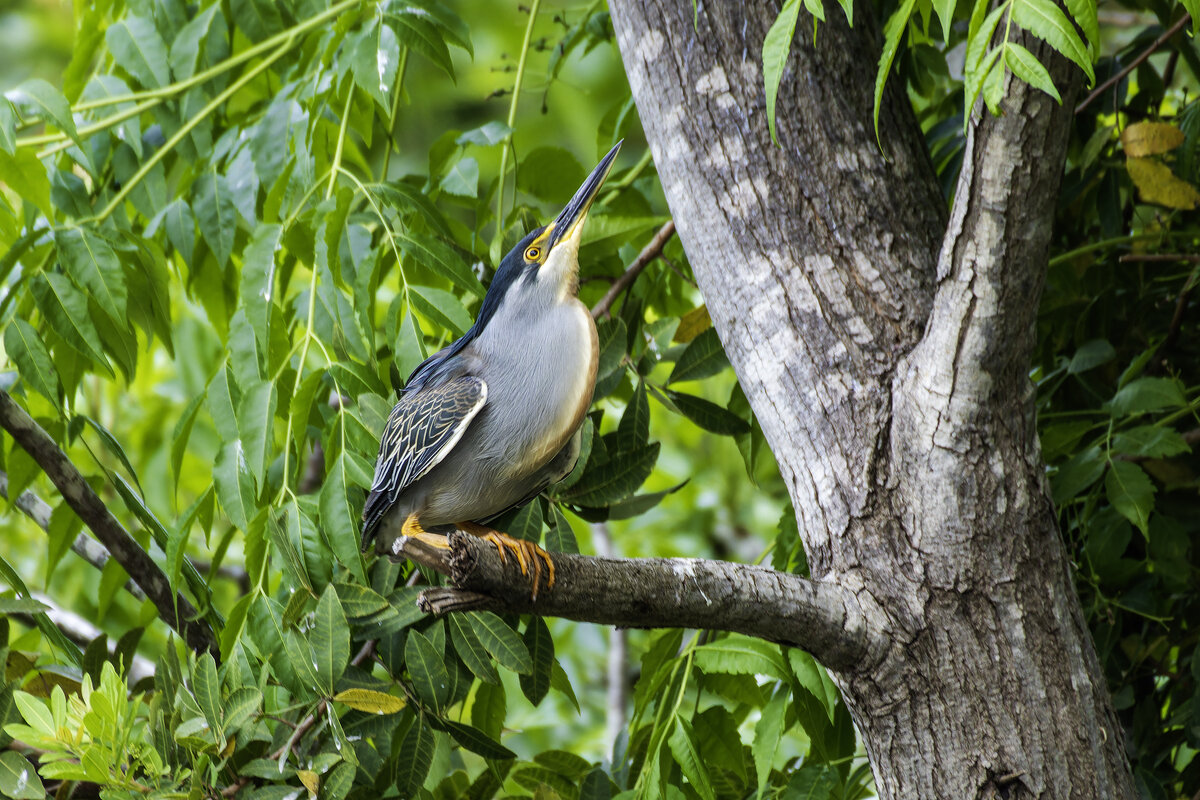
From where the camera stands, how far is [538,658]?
225 cm

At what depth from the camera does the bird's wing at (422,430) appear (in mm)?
1926

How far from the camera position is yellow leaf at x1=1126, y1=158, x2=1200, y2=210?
2275 millimetres

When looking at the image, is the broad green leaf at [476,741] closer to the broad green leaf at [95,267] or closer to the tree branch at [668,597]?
the tree branch at [668,597]

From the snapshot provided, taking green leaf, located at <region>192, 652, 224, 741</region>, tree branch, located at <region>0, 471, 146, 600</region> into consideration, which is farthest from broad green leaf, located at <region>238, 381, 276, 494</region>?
tree branch, located at <region>0, 471, 146, 600</region>

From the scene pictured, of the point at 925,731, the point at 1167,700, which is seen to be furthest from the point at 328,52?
the point at 1167,700

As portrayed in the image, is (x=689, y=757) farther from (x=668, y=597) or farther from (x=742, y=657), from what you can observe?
(x=668, y=597)

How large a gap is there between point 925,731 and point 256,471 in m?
1.40

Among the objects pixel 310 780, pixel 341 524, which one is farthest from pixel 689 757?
pixel 341 524

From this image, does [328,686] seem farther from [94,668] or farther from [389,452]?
[94,668]

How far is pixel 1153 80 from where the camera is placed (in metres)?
2.56

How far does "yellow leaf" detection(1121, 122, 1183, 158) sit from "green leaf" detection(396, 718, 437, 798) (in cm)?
201

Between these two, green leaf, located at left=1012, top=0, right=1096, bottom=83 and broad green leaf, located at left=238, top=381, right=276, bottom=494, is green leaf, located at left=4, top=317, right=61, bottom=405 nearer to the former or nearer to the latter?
broad green leaf, located at left=238, top=381, right=276, bottom=494

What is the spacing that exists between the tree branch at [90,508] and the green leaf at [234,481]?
0.23 meters

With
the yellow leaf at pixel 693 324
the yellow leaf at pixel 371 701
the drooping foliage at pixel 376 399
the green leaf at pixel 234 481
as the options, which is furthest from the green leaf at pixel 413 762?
the yellow leaf at pixel 693 324
